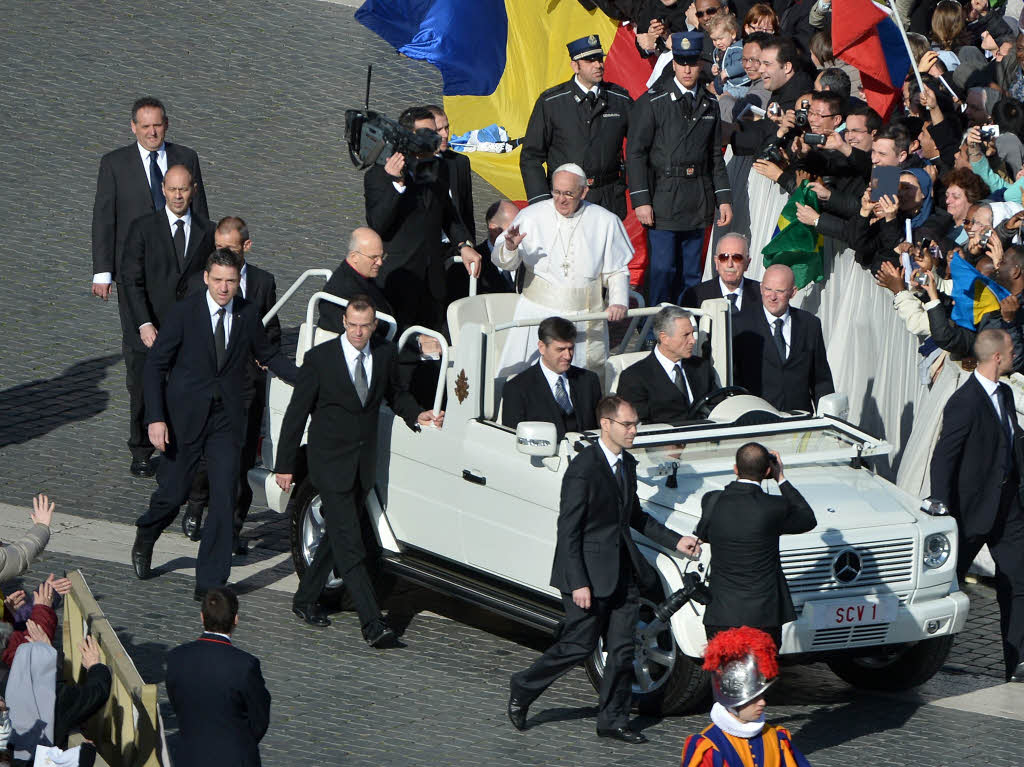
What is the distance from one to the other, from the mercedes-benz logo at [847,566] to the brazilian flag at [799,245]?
183 inches

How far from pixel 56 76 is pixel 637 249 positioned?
30.6 feet

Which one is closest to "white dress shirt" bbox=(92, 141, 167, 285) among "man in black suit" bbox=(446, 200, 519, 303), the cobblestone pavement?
the cobblestone pavement

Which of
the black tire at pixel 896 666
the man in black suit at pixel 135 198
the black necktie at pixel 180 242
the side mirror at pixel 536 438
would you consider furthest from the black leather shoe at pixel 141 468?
the black tire at pixel 896 666

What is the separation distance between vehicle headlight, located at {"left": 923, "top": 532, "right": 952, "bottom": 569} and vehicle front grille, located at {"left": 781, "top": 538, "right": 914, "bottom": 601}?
128 mm

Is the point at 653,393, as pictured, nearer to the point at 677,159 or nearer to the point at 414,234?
the point at 414,234

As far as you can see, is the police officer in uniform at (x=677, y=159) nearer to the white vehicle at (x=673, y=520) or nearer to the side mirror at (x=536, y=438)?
the white vehicle at (x=673, y=520)

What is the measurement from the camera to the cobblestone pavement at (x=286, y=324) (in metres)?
10.4

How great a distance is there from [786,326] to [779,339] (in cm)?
11

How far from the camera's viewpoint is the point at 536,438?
1057cm

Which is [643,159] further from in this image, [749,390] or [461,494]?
[461,494]

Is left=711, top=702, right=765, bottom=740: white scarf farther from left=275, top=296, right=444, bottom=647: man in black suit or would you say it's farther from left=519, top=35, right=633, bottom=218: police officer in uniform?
left=519, top=35, right=633, bottom=218: police officer in uniform

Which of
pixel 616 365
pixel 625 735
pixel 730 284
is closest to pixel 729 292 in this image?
pixel 730 284

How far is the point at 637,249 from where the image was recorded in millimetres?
16219

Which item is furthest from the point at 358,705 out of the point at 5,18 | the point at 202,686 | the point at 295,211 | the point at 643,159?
the point at 5,18
